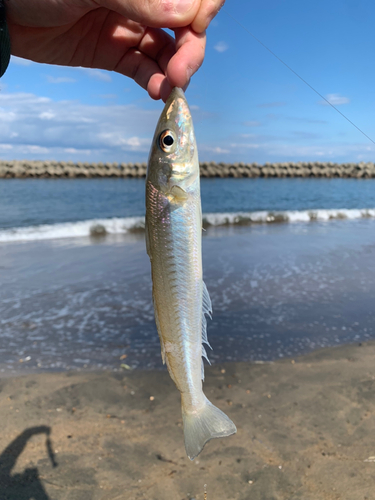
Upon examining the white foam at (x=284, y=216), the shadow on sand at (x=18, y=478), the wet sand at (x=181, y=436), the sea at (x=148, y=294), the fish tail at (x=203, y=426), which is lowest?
the shadow on sand at (x=18, y=478)

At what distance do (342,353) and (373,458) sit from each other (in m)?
1.90

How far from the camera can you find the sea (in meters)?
5.36

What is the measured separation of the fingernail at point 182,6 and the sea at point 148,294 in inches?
160

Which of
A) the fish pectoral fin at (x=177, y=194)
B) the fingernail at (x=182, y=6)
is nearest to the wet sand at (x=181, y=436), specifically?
the fish pectoral fin at (x=177, y=194)

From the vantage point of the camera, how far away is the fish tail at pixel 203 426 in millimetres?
1654

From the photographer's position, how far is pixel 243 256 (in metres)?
10.6

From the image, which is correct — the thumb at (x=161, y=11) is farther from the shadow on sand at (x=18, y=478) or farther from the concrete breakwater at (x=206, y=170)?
the concrete breakwater at (x=206, y=170)

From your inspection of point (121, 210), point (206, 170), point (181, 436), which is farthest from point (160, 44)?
point (206, 170)

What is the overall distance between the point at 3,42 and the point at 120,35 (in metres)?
0.75

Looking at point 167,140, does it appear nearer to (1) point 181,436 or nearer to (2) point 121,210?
(1) point 181,436

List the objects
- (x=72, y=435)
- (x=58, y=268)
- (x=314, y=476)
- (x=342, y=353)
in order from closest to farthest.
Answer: (x=314, y=476) → (x=72, y=435) → (x=342, y=353) → (x=58, y=268)

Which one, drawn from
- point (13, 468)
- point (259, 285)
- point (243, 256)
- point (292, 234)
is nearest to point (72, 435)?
point (13, 468)

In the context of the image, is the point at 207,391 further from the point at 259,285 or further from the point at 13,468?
the point at 259,285

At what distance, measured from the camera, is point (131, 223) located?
55.9 feet
